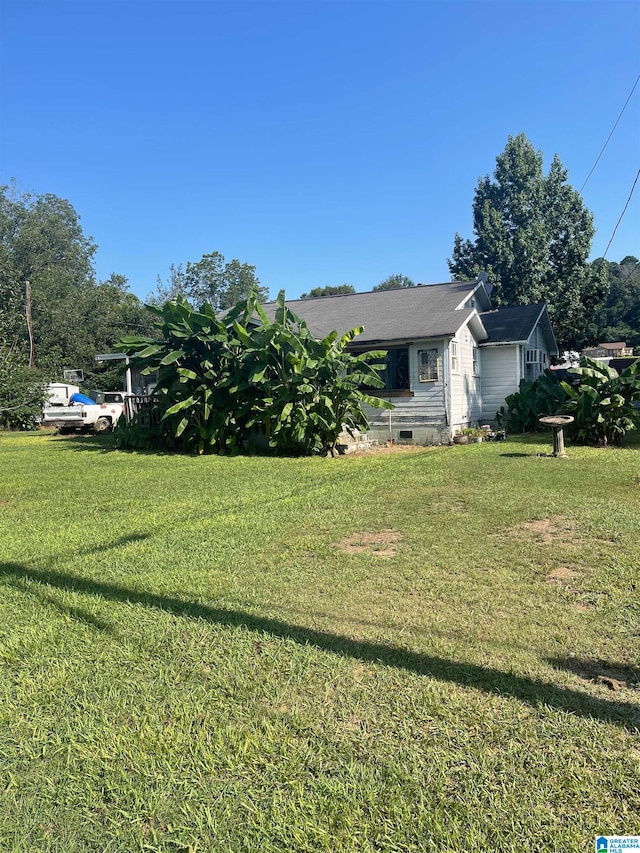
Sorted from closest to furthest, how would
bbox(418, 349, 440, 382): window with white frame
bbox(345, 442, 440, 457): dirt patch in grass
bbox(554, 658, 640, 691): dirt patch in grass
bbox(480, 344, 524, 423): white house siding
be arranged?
bbox(554, 658, 640, 691): dirt patch in grass
bbox(345, 442, 440, 457): dirt patch in grass
bbox(418, 349, 440, 382): window with white frame
bbox(480, 344, 524, 423): white house siding

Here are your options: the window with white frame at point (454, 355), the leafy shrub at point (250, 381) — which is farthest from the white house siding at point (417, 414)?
the leafy shrub at point (250, 381)

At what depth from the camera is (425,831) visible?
1.92 m

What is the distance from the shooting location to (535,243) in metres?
26.2

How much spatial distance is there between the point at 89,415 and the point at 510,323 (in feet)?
52.4

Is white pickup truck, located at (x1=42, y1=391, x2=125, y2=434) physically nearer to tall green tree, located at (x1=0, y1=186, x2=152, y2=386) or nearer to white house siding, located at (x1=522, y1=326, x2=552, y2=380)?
tall green tree, located at (x1=0, y1=186, x2=152, y2=386)

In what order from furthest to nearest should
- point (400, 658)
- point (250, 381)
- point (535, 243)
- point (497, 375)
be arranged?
point (535, 243), point (497, 375), point (250, 381), point (400, 658)

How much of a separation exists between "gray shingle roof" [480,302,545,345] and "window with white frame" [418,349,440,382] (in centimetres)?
387

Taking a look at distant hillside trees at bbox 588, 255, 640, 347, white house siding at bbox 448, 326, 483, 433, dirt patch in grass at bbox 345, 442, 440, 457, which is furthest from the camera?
distant hillside trees at bbox 588, 255, 640, 347

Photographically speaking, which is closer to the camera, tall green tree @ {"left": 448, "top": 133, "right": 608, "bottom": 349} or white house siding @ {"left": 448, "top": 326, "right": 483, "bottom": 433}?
white house siding @ {"left": 448, "top": 326, "right": 483, "bottom": 433}

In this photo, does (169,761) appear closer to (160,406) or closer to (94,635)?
(94,635)

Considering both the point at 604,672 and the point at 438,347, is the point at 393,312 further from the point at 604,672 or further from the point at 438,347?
the point at 604,672

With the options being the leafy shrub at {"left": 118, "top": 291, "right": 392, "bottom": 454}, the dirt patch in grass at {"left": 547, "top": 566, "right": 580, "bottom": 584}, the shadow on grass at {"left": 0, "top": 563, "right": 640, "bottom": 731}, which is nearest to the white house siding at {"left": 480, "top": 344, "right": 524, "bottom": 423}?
the leafy shrub at {"left": 118, "top": 291, "right": 392, "bottom": 454}

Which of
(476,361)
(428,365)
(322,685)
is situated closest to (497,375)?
(476,361)

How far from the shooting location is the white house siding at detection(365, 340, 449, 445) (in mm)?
15742
